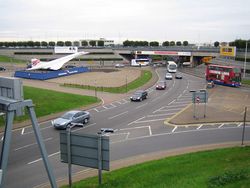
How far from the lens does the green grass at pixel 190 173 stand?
13430 millimetres

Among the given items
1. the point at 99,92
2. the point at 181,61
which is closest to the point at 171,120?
the point at 99,92

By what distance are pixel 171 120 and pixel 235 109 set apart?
11297 millimetres

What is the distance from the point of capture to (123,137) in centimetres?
2709

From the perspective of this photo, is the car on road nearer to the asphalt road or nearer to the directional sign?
the asphalt road

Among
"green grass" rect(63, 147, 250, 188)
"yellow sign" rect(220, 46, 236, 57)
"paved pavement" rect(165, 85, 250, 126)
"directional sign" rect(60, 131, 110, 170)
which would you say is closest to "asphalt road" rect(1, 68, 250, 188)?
"paved pavement" rect(165, 85, 250, 126)

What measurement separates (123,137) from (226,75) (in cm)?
4316

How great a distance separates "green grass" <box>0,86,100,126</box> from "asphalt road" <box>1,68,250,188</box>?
332cm

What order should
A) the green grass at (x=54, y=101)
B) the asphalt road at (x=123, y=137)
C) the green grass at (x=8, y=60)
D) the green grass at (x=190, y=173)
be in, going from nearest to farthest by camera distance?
1. the green grass at (x=190, y=173)
2. the asphalt road at (x=123, y=137)
3. the green grass at (x=54, y=101)
4. the green grass at (x=8, y=60)

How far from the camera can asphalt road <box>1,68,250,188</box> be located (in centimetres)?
1956

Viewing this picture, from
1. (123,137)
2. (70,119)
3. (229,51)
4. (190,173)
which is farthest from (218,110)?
(229,51)

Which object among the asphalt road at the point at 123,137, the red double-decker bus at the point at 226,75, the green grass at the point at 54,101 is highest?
the red double-decker bus at the point at 226,75

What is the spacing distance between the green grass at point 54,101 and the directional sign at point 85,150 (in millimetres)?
20157

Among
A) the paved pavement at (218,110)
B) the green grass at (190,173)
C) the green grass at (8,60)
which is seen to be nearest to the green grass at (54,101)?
the paved pavement at (218,110)

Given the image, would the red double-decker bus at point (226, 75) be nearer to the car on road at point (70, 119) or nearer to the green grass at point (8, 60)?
the car on road at point (70, 119)
